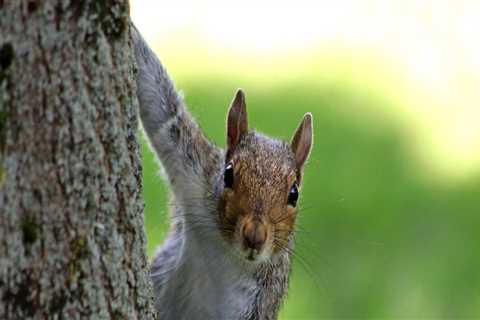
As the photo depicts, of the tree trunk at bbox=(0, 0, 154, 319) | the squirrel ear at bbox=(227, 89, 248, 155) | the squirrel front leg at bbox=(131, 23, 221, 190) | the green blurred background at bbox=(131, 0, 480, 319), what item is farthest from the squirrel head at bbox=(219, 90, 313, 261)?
the green blurred background at bbox=(131, 0, 480, 319)

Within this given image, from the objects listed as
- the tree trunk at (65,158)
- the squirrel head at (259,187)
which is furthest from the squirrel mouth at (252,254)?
the tree trunk at (65,158)

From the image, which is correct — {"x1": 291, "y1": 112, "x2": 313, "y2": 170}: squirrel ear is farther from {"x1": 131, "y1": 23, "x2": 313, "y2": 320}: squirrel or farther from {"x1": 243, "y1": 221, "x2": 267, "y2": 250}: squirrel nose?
{"x1": 243, "y1": 221, "x2": 267, "y2": 250}: squirrel nose

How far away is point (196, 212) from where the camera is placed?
3.45m

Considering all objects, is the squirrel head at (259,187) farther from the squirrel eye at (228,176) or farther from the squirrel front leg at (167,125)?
the squirrel front leg at (167,125)

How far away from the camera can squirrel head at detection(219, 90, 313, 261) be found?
3.21m

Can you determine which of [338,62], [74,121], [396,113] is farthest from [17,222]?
[338,62]

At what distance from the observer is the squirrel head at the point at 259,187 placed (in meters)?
3.21

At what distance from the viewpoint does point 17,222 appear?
2.48m

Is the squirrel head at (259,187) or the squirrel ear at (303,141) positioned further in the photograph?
the squirrel ear at (303,141)

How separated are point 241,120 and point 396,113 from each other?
11.4 feet

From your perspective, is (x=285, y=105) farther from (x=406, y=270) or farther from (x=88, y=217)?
(x=88, y=217)

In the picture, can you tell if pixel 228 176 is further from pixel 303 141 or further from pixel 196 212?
pixel 303 141

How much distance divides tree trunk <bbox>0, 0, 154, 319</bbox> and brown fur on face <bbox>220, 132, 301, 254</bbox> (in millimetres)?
536

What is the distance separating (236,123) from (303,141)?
0.24m
